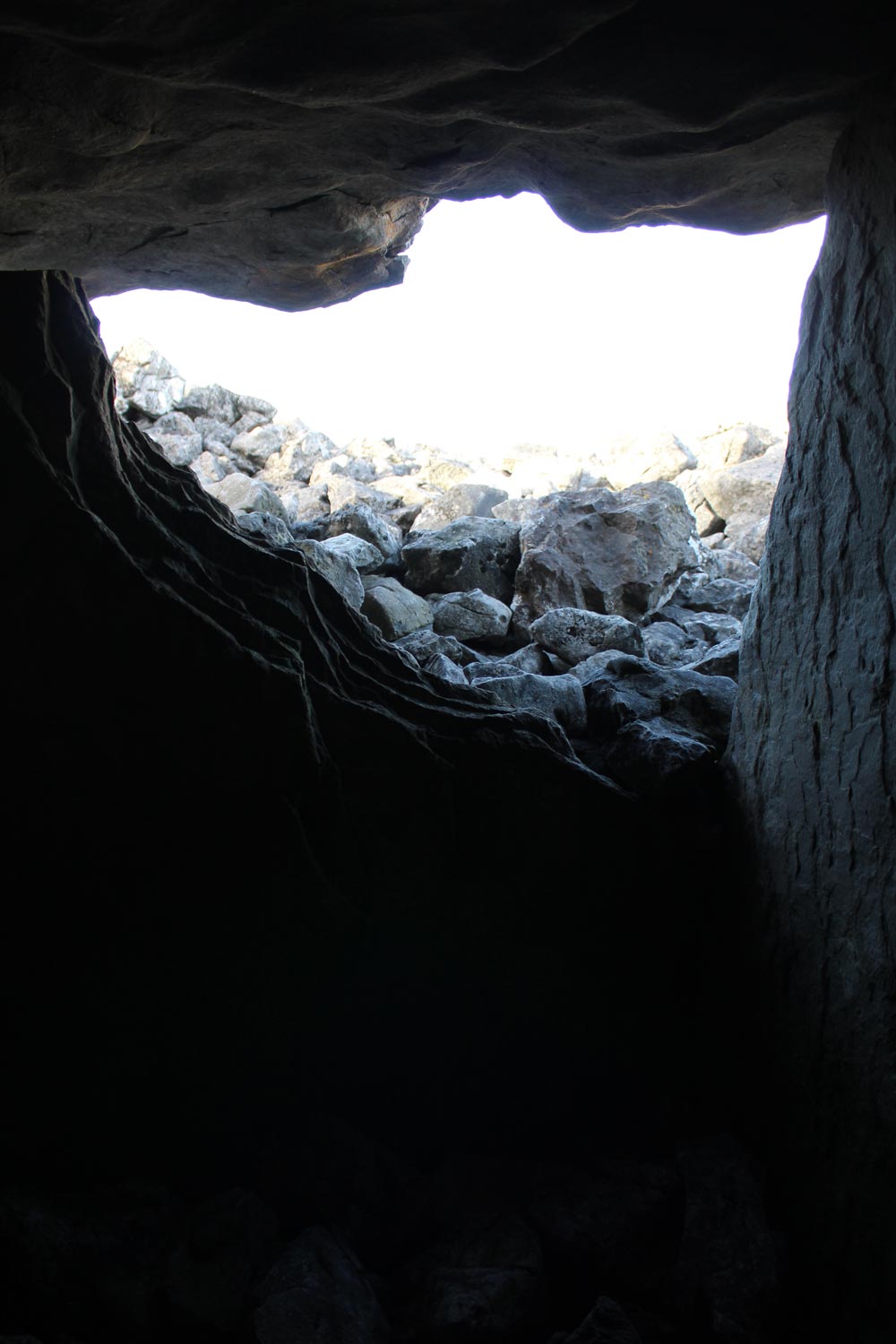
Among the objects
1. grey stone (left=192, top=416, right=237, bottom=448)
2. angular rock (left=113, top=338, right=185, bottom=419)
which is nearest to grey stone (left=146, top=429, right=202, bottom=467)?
grey stone (left=192, top=416, right=237, bottom=448)

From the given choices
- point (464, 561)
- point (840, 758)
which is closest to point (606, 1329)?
point (840, 758)

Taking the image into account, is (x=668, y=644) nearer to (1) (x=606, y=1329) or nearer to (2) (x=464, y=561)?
(2) (x=464, y=561)

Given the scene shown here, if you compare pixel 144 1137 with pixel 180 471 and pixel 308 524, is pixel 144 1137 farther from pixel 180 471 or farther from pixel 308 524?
pixel 308 524

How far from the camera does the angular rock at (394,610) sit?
5.38 metres

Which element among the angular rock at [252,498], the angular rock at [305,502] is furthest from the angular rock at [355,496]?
the angular rock at [252,498]

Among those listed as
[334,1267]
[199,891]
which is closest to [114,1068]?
[199,891]

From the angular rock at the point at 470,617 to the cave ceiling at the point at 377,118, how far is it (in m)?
2.75

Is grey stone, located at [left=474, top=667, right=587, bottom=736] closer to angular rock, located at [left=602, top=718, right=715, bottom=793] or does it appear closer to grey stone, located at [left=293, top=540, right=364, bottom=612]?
angular rock, located at [left=602, top=718, right=715, bottom=793]

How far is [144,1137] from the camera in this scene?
11.1 feet

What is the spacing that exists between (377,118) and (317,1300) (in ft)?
11.9

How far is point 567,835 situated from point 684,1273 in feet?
4.98

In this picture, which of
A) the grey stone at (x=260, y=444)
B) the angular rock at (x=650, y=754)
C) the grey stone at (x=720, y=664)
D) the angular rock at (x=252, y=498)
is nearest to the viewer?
the angular rock at (x=650, y=754)

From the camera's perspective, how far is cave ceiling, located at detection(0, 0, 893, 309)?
196 cm

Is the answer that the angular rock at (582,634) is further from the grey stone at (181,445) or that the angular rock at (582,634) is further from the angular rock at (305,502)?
the grey stone at (181,445)
